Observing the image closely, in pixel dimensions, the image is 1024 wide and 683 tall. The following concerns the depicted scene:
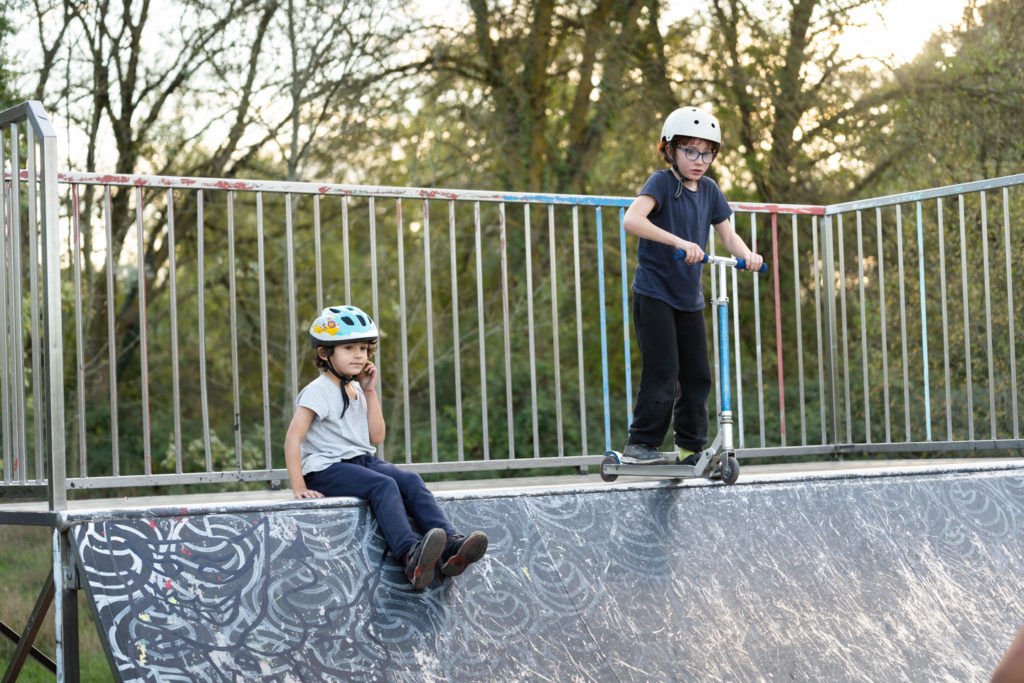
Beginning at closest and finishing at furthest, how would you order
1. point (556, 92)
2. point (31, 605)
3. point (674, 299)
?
point (674, 299) → point (31, 605) → point (556, 92)

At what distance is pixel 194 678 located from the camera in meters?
2.98

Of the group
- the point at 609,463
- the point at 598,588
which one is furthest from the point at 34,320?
the point at 609,463

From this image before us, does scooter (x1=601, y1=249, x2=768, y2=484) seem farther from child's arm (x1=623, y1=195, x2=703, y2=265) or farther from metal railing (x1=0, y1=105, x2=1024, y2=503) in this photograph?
metal railing (x1=0, y1=105, x2=1024, y2=503)

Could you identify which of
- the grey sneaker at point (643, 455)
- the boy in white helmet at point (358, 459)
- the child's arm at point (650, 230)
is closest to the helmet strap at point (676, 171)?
the child's arm at point (650, 230)

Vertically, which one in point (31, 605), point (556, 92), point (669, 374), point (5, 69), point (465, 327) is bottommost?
point (31, 605)

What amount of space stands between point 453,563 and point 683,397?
1803 millimetres

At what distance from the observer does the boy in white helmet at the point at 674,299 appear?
476cm

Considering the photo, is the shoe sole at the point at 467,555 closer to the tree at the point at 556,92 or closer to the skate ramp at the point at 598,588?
the skate ramp at the point at 598,588

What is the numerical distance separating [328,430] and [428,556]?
81 cm

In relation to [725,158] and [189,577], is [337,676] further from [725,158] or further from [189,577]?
[725,158]

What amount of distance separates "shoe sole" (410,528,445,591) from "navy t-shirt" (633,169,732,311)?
1.82 m

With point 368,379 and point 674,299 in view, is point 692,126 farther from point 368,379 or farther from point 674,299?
point 368,379

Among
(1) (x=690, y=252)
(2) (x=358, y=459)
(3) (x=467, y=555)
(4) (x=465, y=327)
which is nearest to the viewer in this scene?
(3) (x=467, y=555)

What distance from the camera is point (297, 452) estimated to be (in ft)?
12.7
